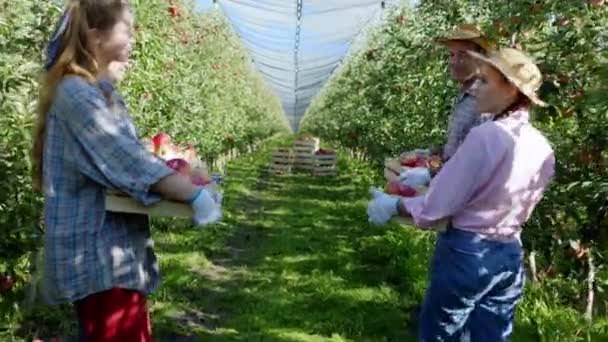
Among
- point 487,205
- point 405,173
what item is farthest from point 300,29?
point 487,205

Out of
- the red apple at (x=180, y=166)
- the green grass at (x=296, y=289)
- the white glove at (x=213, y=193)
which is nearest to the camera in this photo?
the white glove at (x=213, y=193)

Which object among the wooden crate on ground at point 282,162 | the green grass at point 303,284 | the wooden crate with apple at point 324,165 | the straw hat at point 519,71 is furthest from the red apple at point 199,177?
the wooden crate on ground at point 282,162

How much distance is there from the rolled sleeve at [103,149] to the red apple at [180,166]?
206 mm

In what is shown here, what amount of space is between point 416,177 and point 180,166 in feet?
3.17

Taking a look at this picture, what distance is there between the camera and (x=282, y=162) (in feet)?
56.3

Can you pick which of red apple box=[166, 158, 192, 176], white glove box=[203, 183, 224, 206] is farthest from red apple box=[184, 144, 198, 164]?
white glove box=[203, 183, 224, 206]

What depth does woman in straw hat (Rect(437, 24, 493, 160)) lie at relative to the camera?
300 centimetres

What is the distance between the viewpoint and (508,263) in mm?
2463

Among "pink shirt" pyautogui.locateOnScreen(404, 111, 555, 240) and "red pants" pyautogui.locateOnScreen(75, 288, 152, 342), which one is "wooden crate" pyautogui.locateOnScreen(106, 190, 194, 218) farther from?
"pink shirt" pyautogui.locateOnScreen(404, 111, 555, 240)

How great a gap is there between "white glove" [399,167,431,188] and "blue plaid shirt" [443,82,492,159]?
27cm

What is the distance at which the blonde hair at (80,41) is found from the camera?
1940 millimetres

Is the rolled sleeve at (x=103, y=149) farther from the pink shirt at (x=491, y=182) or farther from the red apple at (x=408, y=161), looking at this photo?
the red apple at (x=408, y=161)

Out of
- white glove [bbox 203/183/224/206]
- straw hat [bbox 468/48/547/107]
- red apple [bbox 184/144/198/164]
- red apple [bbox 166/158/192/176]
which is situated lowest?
white glove [bbox 203/183/224/206]

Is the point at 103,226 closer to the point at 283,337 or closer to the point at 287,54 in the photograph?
the point at 283,337
